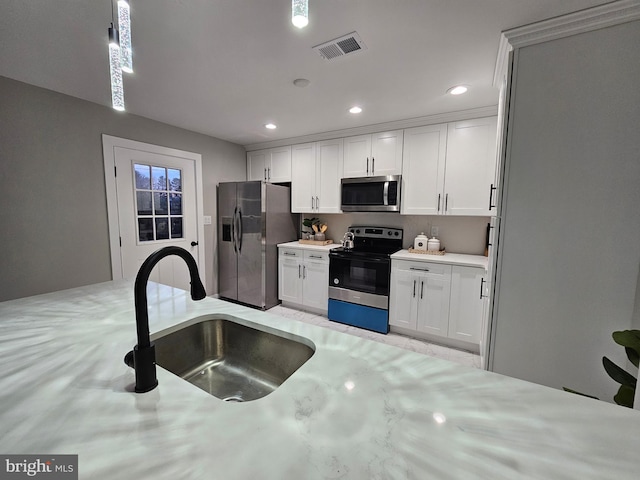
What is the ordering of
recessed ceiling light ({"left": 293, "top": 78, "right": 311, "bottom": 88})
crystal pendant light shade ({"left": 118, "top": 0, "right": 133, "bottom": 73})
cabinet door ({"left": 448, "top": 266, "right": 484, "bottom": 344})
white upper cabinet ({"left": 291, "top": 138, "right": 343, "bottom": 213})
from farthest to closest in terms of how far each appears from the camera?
white upper cabinet ({"left": 291, "top": 138, "right": 343, "bottom": 213}) < cabinet door ({"left": 448, "top": 266, "right": 484, "bottom": 344}) < recessed ceiling light ({"left": 293, "top": 78, "right": 311, "bottom": 88}) < crystal pendant light shade ({"left": 118, "top": 0, "right": 133, "bottom": 73})

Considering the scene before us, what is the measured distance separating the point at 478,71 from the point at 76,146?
3.43 metres

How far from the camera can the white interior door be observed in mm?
2805

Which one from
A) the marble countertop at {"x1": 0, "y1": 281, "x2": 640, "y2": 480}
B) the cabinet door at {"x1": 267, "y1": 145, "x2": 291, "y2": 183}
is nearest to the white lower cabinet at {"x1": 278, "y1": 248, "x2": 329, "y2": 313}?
the cabinet door at {"x1": 267, "y1": 145, "x2": 291, "y2": 183}

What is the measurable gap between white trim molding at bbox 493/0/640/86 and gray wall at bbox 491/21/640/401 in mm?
35

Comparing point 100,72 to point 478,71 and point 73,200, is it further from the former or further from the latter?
point 478,71

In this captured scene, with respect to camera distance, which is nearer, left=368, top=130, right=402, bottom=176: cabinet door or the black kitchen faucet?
the black kitchen faucet

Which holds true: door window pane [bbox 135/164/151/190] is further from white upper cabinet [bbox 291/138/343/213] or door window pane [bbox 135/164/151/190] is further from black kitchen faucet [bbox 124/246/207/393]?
black kitchen faucet [bbox 124/246/207/393]

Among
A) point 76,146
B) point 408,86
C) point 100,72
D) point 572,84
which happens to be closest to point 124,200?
point 76,146

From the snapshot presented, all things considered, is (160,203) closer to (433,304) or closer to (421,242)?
(421,242)

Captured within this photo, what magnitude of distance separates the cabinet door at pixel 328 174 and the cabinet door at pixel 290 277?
0.75 metres

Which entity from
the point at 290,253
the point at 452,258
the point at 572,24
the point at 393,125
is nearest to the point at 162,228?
the point at 290,253

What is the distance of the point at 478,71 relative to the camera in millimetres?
1916

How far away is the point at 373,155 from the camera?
3.18 m

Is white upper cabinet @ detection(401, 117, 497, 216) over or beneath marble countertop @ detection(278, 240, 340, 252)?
over
